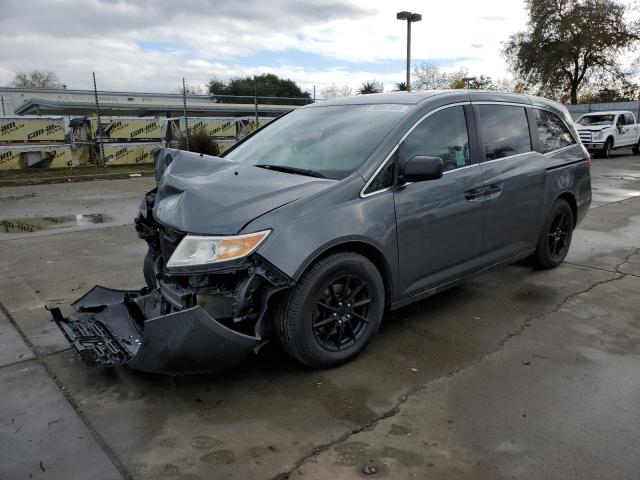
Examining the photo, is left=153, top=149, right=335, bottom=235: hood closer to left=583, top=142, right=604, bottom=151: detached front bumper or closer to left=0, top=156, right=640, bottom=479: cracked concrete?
left=0, top=156, right=640, bottom=479: cracked concrete

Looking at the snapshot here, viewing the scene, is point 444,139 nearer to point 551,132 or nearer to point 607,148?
point 551,132

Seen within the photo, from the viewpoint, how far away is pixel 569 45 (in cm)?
3256

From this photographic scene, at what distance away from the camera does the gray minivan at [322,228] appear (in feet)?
9.95

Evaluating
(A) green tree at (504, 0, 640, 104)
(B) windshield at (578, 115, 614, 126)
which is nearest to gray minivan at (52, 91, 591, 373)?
(B) windshield at (578, 115, 614, 126)

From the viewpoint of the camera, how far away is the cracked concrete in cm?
256

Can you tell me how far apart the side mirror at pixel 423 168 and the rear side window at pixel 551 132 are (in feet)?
6.59

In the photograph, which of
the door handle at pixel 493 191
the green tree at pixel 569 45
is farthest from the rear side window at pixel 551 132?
the green tree at pixel 569 45

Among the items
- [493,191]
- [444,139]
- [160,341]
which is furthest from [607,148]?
[160,341]

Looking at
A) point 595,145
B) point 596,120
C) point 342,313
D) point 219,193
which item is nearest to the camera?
point 219,193

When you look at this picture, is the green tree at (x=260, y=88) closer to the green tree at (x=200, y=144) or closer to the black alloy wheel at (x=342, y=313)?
the green tree at (x=200, y=144)

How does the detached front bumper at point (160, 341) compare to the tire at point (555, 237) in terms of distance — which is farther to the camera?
the tire at point (555, 237)

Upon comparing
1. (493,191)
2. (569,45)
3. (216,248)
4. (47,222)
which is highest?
(569,45)

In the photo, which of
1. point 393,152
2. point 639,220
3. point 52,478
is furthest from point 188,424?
point 639,220

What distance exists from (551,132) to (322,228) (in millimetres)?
3251
